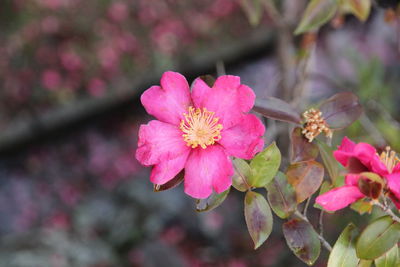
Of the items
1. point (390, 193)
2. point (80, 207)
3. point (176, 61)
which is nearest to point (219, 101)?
point (390, 193)

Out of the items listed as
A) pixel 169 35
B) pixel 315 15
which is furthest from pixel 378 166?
pixel 169 35

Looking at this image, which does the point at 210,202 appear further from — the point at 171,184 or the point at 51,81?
the point at 51,81

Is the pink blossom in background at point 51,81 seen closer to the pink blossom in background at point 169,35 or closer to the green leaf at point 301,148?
the pink blossom in background at point 169,35

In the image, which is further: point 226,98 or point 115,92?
point 115,92

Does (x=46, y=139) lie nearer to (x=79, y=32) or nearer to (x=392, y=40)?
(x=79, y=32)

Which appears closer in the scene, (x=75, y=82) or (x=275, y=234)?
(x=275, y=234)

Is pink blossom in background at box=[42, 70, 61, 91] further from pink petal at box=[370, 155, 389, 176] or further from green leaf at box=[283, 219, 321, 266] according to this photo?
pink petal at box=[370, 155, 389, 176]

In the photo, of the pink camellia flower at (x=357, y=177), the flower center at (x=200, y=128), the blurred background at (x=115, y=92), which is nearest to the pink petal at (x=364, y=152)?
the pink camellia flower at (x=357, y=177)
